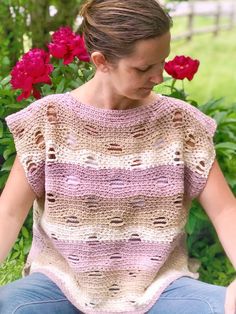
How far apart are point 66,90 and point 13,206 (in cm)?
93

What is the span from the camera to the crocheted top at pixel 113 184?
2172 mm

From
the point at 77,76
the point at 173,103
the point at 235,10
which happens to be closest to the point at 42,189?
the point at 173,103

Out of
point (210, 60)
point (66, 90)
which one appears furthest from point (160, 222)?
point (210, 60)

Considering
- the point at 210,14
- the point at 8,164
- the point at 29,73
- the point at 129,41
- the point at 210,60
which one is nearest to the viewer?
the point at 129,41

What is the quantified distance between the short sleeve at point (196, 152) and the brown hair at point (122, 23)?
31cm

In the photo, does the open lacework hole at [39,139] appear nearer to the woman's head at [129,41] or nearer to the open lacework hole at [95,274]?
the woman's head at [129,41]

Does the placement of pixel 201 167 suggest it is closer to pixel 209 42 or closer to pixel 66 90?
pixel 66 90

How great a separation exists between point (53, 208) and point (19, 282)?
0.74ft

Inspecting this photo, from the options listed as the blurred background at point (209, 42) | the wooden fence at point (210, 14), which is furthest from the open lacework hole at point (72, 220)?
the wooden fence at point (210, 14)

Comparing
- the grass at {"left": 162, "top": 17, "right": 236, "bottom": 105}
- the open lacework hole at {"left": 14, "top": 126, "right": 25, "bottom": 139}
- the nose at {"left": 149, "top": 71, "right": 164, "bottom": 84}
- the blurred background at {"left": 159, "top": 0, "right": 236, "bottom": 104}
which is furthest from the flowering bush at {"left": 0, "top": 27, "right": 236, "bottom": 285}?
the blurred background at {"left": 159, "top": 0, "right": 236, "bottom": 104}

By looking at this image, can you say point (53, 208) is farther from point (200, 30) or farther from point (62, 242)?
point (200, 30)

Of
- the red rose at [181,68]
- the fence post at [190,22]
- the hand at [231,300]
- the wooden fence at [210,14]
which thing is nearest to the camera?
the hand at [231,300]

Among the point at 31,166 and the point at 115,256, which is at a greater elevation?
the point at 31,166

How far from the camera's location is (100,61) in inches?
81.5
